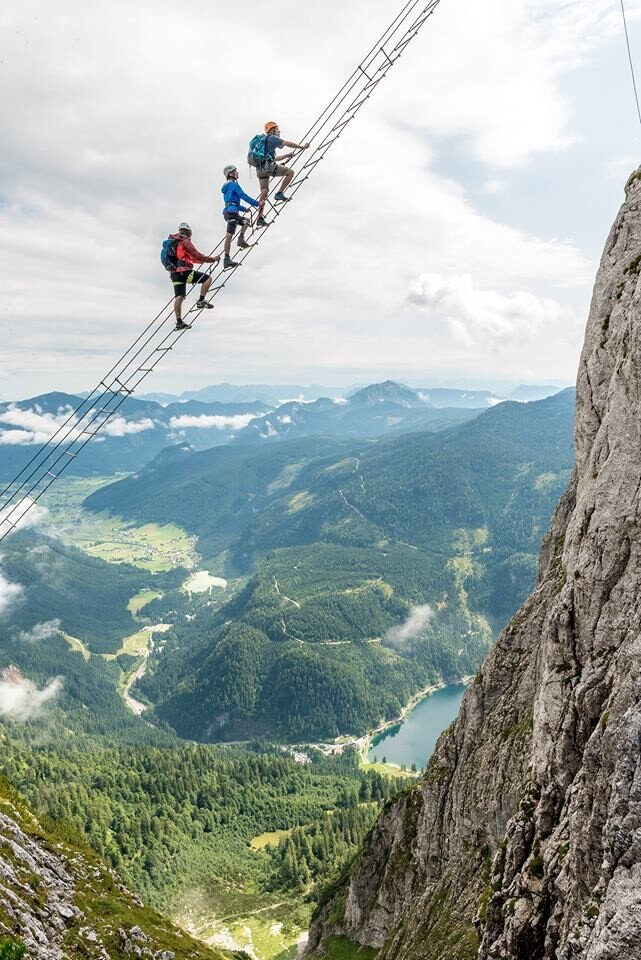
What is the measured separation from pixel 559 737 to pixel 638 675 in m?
5.21

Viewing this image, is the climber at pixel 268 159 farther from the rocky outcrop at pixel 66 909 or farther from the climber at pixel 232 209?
Answer: the rocky outcrop at pixel 66 909

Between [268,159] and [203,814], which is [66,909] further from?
[203,814]

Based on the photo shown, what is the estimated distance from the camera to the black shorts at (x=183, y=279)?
2438cm

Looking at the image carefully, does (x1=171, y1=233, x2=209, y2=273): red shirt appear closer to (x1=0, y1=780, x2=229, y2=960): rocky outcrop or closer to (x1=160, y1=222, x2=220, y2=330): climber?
(x1=160, y1=222, x2=220, y2=330): climber

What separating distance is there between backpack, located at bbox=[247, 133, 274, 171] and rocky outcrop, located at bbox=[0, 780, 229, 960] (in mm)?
40198

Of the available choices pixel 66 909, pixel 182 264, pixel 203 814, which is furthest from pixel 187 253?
pixel 203 814

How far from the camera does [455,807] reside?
39531 millimetres

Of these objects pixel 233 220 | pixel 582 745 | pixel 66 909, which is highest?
pixel 233 220

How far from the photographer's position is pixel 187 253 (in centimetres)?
2412

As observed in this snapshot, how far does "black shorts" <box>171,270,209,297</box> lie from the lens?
24.4m

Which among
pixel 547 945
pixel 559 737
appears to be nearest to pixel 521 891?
pixel 547 945

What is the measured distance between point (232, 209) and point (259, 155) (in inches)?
95.6

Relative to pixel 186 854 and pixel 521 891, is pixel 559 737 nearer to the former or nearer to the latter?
pixel 521 891

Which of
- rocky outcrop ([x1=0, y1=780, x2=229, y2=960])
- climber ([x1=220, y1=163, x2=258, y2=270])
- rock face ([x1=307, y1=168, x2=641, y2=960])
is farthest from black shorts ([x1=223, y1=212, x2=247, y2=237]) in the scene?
rocky outcrop ([x1=0, y1=780, x2=229, y2=960])
